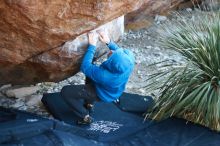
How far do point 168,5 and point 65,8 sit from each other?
666 centimetres

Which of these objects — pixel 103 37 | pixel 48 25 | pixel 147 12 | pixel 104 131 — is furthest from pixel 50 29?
pixel 147 12

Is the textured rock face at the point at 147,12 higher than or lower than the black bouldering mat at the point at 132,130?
higher

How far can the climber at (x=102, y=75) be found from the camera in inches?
173

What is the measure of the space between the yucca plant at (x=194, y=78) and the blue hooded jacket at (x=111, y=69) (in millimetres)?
670

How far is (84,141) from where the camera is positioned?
4.53 meters

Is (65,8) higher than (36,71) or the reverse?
higher

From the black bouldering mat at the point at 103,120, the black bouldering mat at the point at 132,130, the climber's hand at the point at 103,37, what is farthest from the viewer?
the black bouldering mat at the point at 103,120

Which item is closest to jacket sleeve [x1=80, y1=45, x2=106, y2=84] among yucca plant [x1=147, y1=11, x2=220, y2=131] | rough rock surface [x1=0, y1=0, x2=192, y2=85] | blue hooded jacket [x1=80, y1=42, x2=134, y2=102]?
blue hooded jacket [x1=80, y1=42, x2=134, y2=102]

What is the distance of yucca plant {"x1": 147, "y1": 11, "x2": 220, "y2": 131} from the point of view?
4809 mm

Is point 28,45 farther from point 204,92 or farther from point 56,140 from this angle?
point 204,92

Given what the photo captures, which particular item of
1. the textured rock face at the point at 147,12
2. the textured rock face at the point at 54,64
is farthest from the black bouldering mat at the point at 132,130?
the textured rock face at the point at 147,12

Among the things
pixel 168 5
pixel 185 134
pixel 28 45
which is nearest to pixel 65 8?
pixel 28 45

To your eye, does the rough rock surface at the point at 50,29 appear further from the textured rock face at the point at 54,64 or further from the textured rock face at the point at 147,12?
the textured rock face at the point at 147,12

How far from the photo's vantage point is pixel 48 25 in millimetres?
3938
